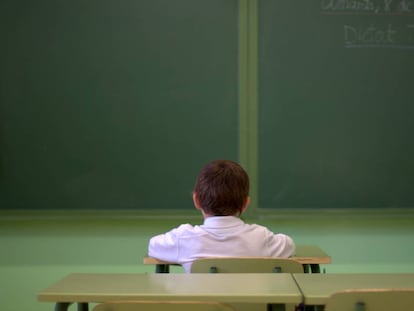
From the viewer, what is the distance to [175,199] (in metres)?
3.58

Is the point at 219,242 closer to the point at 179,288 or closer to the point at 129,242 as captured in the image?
the point at 179,288

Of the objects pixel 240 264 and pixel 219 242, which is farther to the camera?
pixel 219 242

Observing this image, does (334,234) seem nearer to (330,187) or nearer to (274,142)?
(330,187)

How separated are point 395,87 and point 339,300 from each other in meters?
2.42

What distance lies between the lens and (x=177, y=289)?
62.6 inches

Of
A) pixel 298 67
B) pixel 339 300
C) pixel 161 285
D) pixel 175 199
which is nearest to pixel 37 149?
pixel 175 199

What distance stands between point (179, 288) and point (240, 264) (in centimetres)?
48

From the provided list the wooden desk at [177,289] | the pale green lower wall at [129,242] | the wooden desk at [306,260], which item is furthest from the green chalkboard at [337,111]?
the wooden desk at [177,289]

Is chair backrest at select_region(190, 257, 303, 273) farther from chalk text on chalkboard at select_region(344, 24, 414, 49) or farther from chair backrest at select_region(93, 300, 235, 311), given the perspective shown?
chalk text on chalkboard at select_region(344, 24, 414, 49)

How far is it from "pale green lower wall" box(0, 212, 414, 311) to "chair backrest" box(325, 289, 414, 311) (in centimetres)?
212

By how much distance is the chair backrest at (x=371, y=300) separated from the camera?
4.77 ft

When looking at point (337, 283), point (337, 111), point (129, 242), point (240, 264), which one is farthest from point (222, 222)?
point (337, 111)

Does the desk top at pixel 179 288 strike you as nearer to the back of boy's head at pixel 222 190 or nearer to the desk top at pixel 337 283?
the desk top at pixel 337 283

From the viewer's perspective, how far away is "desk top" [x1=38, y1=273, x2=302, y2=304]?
151 cm
